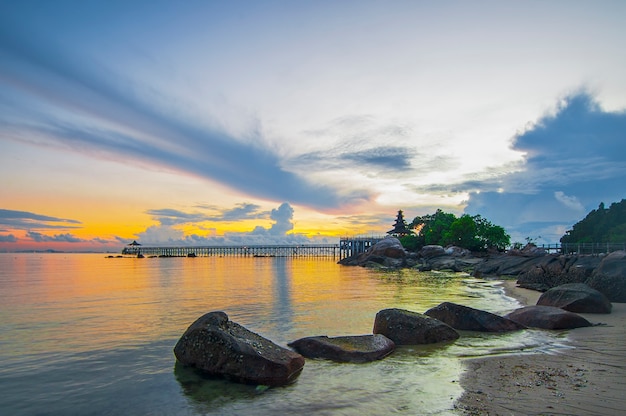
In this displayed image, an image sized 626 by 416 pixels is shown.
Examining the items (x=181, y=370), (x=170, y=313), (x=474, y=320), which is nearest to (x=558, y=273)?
(x=474, y=320)

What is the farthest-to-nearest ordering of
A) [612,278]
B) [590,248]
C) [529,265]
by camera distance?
[590,248]
[529,265]
[612,278]

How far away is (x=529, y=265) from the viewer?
40094 millimetres

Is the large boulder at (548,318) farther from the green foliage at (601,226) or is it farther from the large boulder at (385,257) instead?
the green foliage at (601,226)

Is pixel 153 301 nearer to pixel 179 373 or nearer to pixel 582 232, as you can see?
pixel 179 373

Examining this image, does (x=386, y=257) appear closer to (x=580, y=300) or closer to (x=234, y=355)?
(x=580, y=300)

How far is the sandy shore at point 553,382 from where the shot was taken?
6.25 m

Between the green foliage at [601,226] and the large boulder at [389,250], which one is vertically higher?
the green foliage at [601,226]

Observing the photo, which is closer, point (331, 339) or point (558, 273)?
point (331, 339)

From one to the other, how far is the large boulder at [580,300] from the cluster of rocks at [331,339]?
3cm

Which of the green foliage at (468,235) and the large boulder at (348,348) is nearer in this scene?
the large boulder at (348,348)

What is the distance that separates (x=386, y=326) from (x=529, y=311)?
5.54 meters

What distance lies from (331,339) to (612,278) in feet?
49.1

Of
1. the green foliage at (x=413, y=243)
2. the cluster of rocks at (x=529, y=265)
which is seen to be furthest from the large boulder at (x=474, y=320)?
the green foliage at (x=413, y=243)

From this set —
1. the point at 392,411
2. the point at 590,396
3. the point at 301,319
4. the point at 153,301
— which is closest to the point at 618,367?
the point at 590,396
